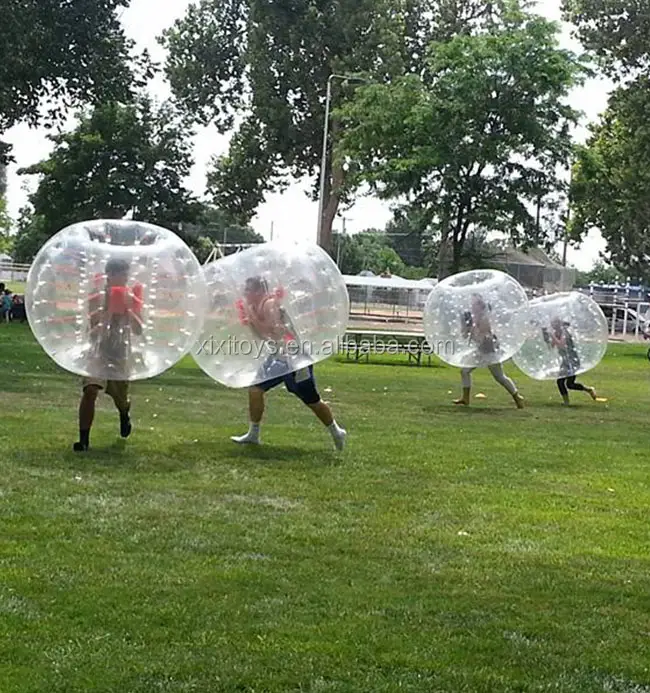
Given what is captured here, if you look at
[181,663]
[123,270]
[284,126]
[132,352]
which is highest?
[284,126]

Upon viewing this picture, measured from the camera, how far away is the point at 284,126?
45.8 meters

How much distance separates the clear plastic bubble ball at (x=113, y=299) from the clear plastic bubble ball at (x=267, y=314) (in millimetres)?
578

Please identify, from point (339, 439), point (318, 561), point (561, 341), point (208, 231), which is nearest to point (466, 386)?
point (561, 341)

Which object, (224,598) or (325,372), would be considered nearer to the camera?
(224,598)

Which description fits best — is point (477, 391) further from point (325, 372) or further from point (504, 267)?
point (504, 267)

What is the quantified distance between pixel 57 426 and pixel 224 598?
6.18 m

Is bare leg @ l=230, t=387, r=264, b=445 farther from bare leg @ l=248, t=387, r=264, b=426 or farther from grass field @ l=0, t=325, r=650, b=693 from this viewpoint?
grass field @ l=0, t=325, r=650, b=693

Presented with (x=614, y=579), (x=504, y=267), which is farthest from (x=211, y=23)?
(x=614, y=579)

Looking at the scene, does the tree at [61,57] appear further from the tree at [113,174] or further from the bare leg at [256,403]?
the tree at [113,174]

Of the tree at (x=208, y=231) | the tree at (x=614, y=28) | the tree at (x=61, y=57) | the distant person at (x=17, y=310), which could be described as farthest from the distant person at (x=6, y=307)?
the tree at (x=614, y=28)

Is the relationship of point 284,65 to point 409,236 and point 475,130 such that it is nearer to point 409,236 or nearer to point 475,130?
point 475,130

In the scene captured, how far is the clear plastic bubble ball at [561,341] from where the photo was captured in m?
15.7

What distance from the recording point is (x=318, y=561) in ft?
19.9

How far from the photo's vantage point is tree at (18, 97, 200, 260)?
145 ft
